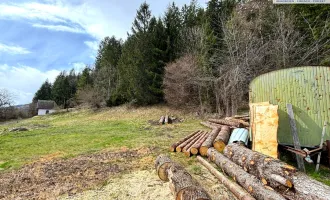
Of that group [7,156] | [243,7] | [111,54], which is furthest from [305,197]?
[111,54]

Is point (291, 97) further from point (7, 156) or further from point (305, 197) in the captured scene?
point (7, 156)

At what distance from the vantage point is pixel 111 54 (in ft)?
115

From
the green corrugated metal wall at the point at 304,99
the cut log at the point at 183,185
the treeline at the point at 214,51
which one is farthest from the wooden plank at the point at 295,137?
the treeline at the point at 214,51

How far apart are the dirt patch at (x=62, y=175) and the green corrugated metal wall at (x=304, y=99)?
4699 millimetres

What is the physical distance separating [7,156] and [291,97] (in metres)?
10.4

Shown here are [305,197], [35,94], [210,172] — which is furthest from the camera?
[35,94]

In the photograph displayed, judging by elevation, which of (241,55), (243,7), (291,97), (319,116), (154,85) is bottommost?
(319,116)

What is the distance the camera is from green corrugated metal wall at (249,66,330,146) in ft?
19.7

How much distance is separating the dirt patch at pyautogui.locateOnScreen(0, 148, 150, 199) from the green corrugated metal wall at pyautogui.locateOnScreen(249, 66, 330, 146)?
470 cm

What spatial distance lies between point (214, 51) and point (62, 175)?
1608 centimetres

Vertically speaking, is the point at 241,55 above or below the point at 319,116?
above

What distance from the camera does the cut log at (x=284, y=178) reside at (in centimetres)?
328

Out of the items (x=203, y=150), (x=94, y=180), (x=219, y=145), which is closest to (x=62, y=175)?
(x=94, y=180)

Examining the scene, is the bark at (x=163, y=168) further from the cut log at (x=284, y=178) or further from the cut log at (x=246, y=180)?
the cut log at (x=284, y=178)
